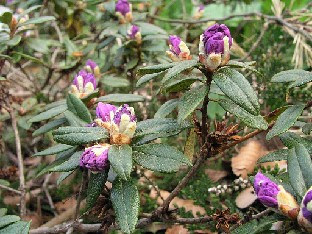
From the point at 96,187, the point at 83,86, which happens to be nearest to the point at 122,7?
the point at 83,86

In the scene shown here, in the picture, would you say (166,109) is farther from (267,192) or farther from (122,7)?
(122,7)

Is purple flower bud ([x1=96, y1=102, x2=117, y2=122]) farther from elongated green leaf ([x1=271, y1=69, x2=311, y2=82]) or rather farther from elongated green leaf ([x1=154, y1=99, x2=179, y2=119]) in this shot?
elongated green leaf ([x1=271, y1=69, x2=311, y2=82])

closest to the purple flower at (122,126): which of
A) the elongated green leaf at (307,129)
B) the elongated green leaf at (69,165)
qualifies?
the elongated green leaf at (69,165)

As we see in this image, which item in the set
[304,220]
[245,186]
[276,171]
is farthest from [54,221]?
[304,220]

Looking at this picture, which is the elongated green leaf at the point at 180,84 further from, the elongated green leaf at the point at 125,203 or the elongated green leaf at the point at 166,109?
the elongated green leaf at the point at 125,203

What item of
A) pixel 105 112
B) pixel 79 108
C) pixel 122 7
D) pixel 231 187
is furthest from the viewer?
pixel 122 7

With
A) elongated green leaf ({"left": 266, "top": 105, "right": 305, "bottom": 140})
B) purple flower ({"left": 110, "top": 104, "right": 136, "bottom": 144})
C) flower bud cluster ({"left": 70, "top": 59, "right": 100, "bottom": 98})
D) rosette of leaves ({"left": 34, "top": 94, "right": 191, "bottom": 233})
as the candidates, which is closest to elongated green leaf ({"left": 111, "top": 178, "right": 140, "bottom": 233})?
rosette of leaves ({"left": 34, "top": 94, "right": 191, "bottom": 233})
